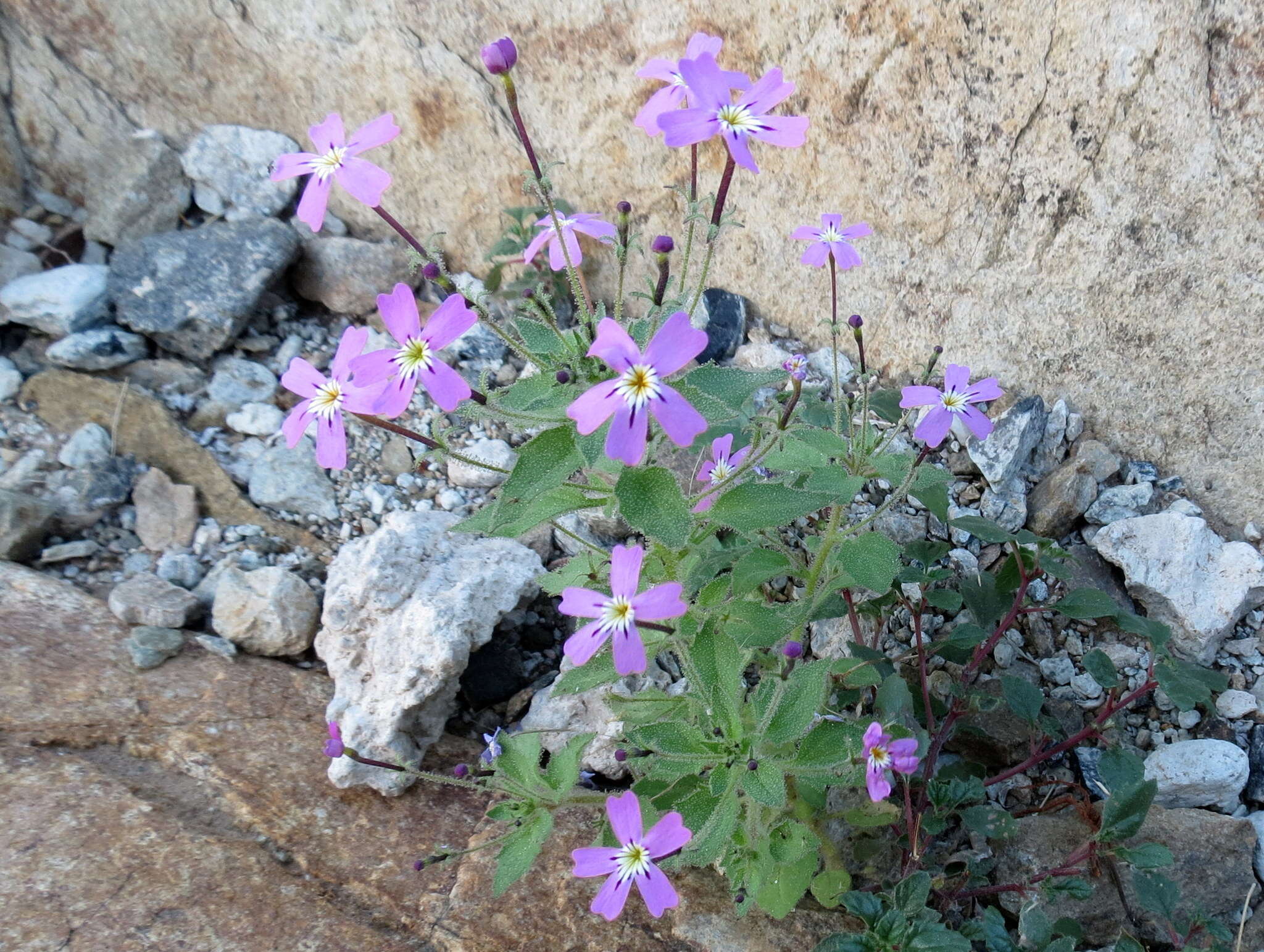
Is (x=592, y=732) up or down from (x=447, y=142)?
down

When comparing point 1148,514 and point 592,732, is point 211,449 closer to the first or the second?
point 592,732

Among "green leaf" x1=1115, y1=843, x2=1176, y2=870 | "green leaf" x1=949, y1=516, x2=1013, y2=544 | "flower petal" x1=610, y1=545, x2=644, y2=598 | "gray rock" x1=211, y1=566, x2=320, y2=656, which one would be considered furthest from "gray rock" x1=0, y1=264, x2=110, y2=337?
"green leaf" x1=1115, y1=843, x2=1176, y2=870

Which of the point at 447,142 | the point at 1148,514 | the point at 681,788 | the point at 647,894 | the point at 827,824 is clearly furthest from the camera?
the point at 447,142

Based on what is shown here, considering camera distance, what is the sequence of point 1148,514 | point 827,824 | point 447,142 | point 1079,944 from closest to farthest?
point 1079,944 → point 827,824 → point 1148,514 → point 447,142

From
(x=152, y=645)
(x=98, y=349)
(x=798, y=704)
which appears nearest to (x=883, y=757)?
(x=798, y=704)

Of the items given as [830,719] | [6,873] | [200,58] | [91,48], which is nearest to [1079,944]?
[830,719]

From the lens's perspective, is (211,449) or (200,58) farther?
(200,58)
